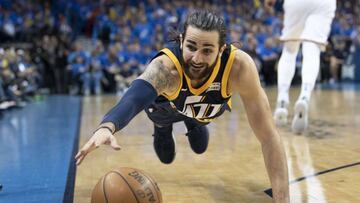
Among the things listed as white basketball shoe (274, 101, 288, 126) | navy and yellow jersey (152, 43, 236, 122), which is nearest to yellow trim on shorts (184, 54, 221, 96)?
navy and yellow jersey (152, 43, 236, 122)

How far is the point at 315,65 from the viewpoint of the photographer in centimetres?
616

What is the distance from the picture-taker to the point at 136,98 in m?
2.90

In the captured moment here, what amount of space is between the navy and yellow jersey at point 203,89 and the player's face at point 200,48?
0.43 feet

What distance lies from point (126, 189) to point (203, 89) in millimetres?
756

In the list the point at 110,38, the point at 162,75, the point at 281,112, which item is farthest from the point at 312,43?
the point at 110,38

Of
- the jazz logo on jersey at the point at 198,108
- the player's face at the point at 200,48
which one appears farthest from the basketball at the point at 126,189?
the player's face at the point at 200,48

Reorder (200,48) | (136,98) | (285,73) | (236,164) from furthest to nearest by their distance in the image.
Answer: (285,73) < (236,164) < (200,48) < (136,98)

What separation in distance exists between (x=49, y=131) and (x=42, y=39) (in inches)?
330

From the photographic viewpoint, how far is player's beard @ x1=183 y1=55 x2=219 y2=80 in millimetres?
3127

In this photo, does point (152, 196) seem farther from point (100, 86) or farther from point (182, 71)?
point (100, 86)

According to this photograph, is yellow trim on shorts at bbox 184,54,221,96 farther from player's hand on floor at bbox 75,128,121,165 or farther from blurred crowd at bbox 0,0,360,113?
blurred crowd at bbox 0,0,360,113

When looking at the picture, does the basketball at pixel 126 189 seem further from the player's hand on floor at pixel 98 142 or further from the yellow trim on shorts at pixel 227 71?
the yellow trim on shorts at pixel 227 71

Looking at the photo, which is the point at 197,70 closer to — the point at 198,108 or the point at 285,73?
the point at 198,108

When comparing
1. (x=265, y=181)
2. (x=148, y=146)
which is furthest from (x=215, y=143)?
(x=265, y=181)
